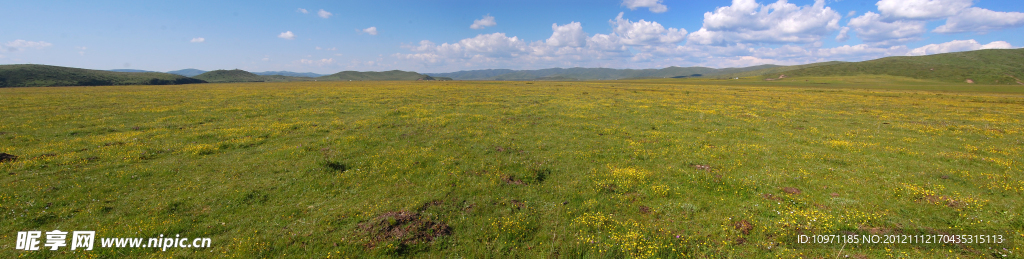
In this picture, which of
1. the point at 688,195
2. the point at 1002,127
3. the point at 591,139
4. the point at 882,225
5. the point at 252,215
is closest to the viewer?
the point at 882,225

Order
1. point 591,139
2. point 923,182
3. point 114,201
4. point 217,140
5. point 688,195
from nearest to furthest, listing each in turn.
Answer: point 114,201 → point 688,195 → point 923,182 → point 217,140 → point 591,139

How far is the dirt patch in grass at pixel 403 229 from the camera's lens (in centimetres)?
799

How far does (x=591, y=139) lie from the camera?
790 inches

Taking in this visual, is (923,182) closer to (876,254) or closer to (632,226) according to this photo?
(876,254)

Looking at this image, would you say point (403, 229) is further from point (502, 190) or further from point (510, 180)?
point (510, 180)

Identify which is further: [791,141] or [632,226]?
[791,141]

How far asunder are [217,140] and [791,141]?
33319 mm

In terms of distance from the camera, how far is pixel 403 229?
332 inches

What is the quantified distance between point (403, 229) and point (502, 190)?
3.93 metres

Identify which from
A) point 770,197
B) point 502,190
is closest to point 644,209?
point 770,197

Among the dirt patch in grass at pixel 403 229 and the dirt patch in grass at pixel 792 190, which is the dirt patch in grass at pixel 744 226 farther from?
the dirt patch in grass at pixel 403 229

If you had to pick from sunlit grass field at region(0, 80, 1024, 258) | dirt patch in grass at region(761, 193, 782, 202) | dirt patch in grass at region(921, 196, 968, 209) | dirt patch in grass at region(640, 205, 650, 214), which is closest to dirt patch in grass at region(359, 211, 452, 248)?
sunlit grass field at region(0, 80, 1024, 258)

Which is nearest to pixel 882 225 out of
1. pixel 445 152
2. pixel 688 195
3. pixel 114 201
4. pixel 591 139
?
pixel 688 195

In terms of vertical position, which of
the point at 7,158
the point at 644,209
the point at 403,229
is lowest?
the point at 644,209
